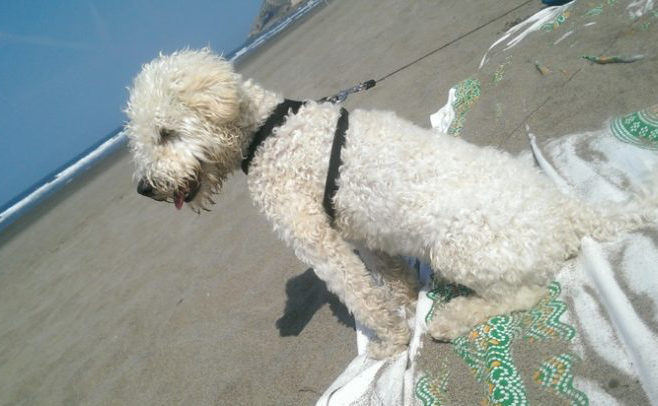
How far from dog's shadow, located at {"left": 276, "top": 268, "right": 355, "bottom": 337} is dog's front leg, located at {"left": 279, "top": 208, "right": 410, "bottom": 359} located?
2.56ft

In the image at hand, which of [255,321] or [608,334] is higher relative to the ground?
[608,334]

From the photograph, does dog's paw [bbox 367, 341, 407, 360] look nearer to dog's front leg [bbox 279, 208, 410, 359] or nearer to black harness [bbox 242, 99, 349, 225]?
dog's front leg [bbox 279, 208, 410, 359]

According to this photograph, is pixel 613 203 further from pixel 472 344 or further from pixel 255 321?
pixel 255 321

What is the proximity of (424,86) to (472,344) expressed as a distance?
221 inches

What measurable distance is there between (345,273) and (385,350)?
2.05 ft

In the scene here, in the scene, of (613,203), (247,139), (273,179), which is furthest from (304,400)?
(613,203)

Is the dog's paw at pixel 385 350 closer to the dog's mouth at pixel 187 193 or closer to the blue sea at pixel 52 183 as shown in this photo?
the dog's mouth at pixel 187 193

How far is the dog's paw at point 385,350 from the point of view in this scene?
2984 mm

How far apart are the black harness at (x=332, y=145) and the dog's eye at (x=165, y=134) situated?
0.54 m

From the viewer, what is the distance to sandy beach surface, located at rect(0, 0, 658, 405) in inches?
148

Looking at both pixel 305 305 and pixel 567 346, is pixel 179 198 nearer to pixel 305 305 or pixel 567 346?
pixel 305 305

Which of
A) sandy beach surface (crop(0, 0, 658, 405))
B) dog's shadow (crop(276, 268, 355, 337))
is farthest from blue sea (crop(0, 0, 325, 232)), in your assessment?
dog's shadow (crop(276, 268, 355, 337))

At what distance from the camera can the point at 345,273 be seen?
9.70ft

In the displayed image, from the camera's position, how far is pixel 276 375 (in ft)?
12.0
